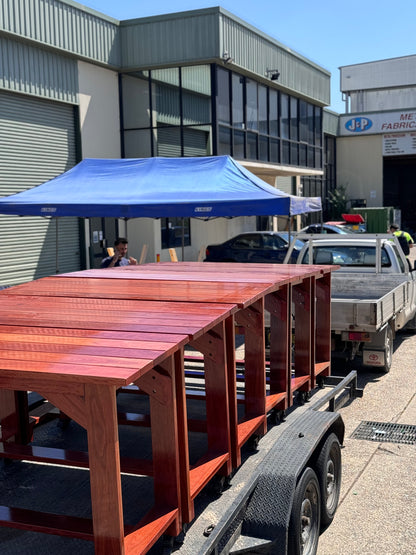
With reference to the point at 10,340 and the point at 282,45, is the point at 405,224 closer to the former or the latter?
the point at 282,45

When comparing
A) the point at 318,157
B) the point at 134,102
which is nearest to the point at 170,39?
the point at 134,102

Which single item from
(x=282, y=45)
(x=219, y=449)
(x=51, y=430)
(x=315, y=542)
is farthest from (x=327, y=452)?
(x=282, y=45)

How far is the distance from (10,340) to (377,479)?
3.54m

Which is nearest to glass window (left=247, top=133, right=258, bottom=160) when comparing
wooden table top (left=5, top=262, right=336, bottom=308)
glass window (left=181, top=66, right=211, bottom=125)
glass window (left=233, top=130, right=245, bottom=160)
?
glass window (left=233, top=130, right=245, bottom=160)

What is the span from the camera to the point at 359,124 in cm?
3756

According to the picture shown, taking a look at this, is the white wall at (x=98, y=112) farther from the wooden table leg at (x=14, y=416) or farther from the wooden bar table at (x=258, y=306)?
the wooden table leg at (x=14, y=416)

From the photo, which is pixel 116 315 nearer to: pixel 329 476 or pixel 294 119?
pixel 329 476

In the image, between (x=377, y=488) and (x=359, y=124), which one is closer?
(x=377, y=488)

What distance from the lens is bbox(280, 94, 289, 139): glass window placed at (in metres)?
23.4

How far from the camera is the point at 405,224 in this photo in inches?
1639

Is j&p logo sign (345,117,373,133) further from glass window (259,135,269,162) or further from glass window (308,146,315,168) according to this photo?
glass window (259,135,269,162)

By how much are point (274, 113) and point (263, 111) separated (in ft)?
3.66

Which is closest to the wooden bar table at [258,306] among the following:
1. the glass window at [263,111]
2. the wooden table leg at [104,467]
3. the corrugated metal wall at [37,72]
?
the wooden table leg at [104,467]

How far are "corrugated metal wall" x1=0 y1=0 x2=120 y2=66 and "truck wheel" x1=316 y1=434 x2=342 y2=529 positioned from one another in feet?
41.8
